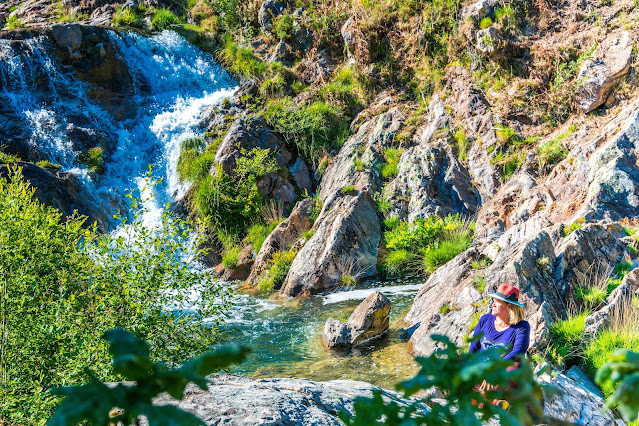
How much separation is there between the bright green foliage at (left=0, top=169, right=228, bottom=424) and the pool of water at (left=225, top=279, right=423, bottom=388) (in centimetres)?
95

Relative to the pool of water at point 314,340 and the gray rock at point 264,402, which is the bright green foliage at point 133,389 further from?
the pool of water at point 314,340

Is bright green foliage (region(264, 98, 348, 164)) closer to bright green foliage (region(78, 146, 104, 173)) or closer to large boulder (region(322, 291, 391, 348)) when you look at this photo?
bright green foliage (region(78, 146, 104, 173))

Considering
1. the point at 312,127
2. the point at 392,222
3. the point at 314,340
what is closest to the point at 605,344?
the point at 314,340

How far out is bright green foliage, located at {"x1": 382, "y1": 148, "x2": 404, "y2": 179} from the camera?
12742mm

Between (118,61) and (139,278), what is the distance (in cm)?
1596

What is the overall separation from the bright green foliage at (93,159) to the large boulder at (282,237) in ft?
22.3

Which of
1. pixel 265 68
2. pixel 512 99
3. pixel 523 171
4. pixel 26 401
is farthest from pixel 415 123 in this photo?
pixel 26 401

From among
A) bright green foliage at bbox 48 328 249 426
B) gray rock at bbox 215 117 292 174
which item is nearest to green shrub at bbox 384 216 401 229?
gray rock at bbox 215 117 292 174

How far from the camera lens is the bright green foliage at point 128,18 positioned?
20016mm

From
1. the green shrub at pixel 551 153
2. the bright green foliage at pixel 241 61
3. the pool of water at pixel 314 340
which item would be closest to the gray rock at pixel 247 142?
the bright green foliage at pixel 241 61

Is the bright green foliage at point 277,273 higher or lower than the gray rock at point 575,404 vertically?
lower

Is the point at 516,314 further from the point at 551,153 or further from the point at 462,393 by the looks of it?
the point at 551,153

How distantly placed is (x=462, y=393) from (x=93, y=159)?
16.2m

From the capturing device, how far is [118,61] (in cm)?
1770
